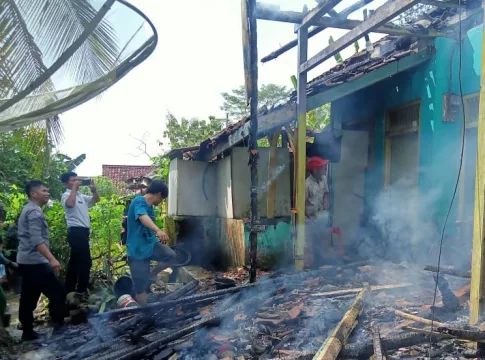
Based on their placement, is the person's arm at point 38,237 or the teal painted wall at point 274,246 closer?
the person's arm at point 38,237

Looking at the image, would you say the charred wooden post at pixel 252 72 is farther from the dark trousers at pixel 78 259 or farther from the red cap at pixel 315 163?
the dark trousers at pixel 78 259

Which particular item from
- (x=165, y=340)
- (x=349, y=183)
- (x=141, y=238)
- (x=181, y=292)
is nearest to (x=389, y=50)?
(x=349, y=183)

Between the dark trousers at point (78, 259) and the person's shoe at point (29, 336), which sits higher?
the dark trousers at point (78, 259)

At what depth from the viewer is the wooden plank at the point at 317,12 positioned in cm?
559

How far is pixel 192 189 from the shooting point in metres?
10.7

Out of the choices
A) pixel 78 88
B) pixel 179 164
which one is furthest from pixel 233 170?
pixel 78 88

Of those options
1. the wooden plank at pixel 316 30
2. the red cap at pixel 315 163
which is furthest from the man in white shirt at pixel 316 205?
the wooden plank at pixel 316 30

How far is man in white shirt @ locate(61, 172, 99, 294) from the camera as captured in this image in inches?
283

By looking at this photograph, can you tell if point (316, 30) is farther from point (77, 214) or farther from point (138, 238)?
point (77, 214)

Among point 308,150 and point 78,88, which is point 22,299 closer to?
point 78,88

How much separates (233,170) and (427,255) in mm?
4258

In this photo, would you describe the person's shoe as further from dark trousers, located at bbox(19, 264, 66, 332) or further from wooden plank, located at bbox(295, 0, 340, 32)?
wooden plank, located at bbox(295, 0, 340, 32)

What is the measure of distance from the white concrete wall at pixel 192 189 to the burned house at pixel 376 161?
26mm

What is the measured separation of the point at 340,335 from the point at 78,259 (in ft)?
16.5
